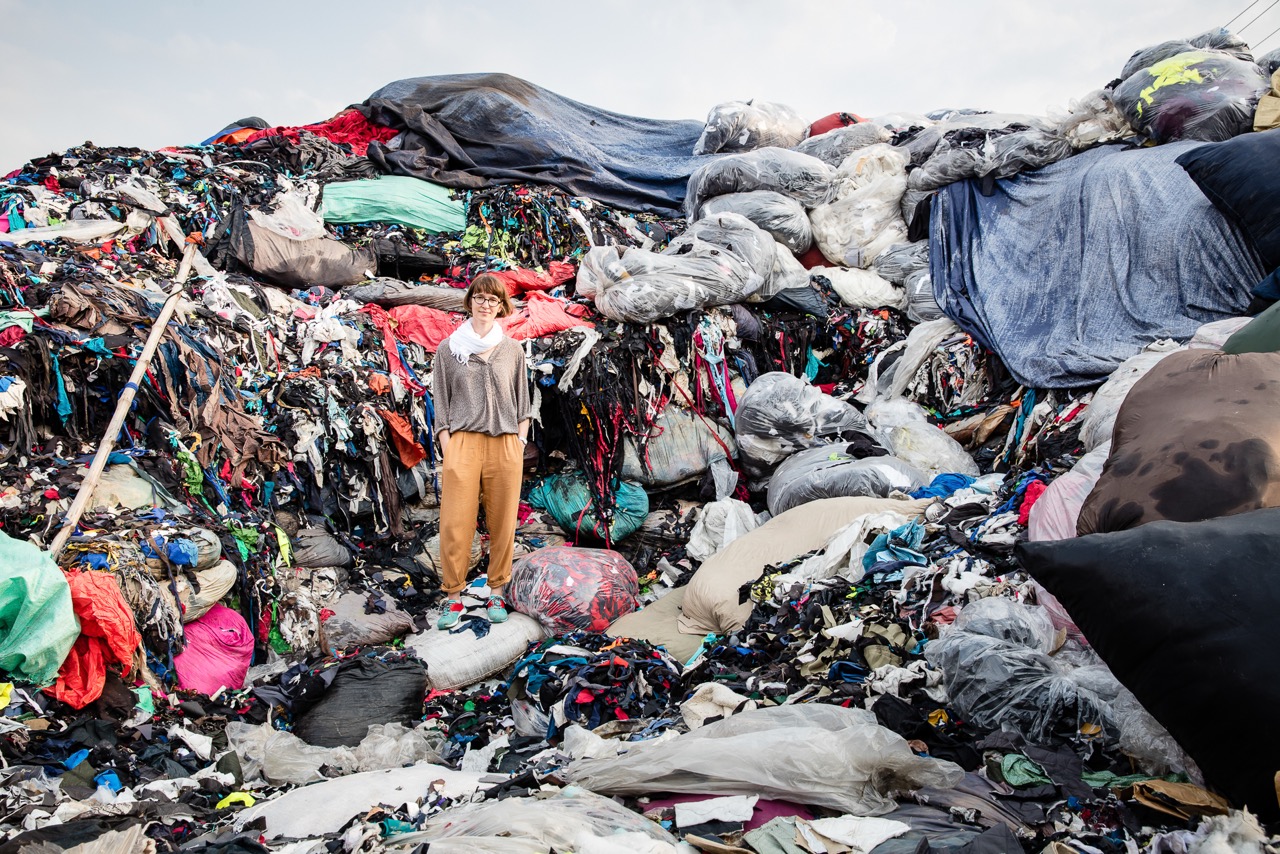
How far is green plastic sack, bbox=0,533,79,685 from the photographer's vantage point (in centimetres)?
275

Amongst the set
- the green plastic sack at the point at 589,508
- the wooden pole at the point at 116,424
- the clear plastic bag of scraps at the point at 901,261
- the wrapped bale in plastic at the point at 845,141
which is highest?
the wrapped bale in plastic at the point at 845,141

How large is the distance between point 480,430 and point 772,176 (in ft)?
10.5

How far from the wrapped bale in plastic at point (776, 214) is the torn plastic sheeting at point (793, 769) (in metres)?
4.41

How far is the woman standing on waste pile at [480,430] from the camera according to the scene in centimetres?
401

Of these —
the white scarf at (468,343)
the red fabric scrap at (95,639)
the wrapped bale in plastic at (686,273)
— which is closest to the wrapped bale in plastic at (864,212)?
the wrapped bale in plastic at (686,273)

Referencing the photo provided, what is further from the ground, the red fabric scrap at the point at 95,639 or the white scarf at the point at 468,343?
the white scarf at the point at 468,343

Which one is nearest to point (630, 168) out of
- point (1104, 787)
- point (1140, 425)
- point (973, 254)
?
point (973, 254)

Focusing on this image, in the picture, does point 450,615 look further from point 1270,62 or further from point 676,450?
point 1270,62

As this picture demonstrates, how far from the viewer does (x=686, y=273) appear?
16.7ft

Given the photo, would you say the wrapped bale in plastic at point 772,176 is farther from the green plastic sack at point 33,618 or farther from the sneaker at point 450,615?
the green plastic sack at point 33,618

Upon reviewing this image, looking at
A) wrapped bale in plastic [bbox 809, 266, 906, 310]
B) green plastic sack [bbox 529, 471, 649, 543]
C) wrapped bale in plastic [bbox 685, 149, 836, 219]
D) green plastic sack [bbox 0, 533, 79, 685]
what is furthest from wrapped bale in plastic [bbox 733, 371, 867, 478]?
green plastic sack [bbox 0, 533, 79, 685]

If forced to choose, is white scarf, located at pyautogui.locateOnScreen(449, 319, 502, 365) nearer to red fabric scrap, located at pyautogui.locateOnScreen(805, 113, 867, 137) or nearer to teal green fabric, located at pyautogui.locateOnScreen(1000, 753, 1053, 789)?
teal green fabric, located at pyautogui.locateOnScreen(1000, 753, 1053, 789)

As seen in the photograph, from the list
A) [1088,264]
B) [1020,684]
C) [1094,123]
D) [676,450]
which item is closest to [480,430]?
[676,450]

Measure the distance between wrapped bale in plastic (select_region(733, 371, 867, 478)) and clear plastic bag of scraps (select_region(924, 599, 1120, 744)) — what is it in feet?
8.06
